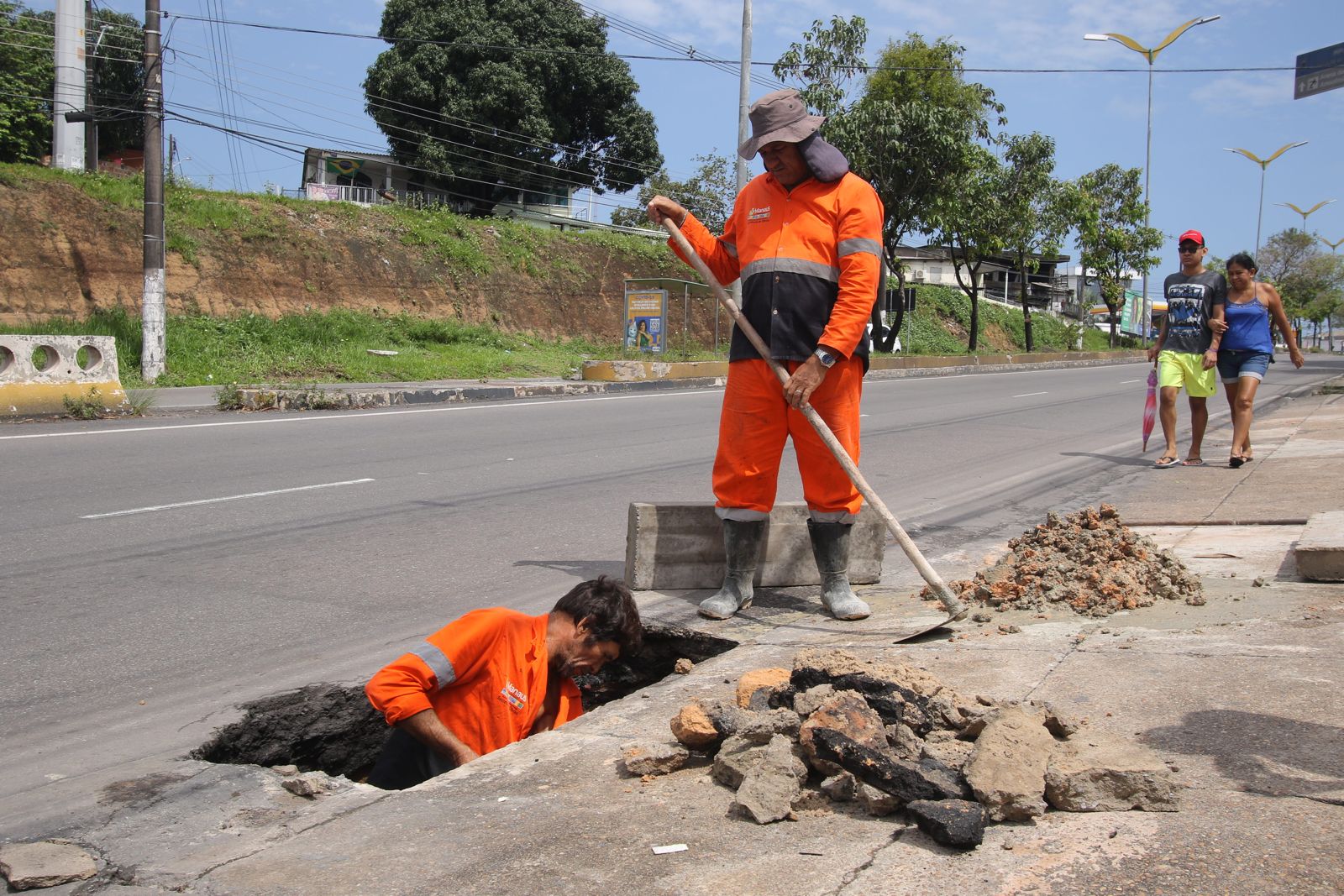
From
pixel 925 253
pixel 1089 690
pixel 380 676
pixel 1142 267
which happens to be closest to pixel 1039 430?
pixel 1089 690

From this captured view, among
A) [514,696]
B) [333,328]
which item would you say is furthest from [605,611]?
[333,328]

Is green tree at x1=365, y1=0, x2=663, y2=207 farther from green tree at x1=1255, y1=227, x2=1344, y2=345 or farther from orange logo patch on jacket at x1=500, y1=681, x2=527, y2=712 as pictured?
green tree at x1=1255, y1=227, x2=1344, y2=345

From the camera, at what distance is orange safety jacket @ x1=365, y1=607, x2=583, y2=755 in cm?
314

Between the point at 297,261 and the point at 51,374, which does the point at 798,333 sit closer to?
the point at 51,374

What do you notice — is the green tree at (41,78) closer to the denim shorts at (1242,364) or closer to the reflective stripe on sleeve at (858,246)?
the denim shorts at (1242,364)

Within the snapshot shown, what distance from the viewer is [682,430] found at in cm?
1171

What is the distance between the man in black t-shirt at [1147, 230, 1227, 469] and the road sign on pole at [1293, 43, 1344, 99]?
4.17 ft

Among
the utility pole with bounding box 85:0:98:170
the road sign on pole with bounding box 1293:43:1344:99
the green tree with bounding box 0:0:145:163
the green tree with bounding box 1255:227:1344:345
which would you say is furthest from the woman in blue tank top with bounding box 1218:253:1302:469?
the green tree with bounding box 1255:227:1344:345

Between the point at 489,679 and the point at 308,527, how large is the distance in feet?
10.4

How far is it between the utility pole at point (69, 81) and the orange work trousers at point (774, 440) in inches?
891

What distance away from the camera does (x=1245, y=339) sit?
9.02 m

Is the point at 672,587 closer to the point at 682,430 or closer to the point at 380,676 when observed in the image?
the point at 380,676

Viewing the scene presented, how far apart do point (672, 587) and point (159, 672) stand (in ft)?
6.81

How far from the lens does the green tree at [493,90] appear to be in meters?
37.3
